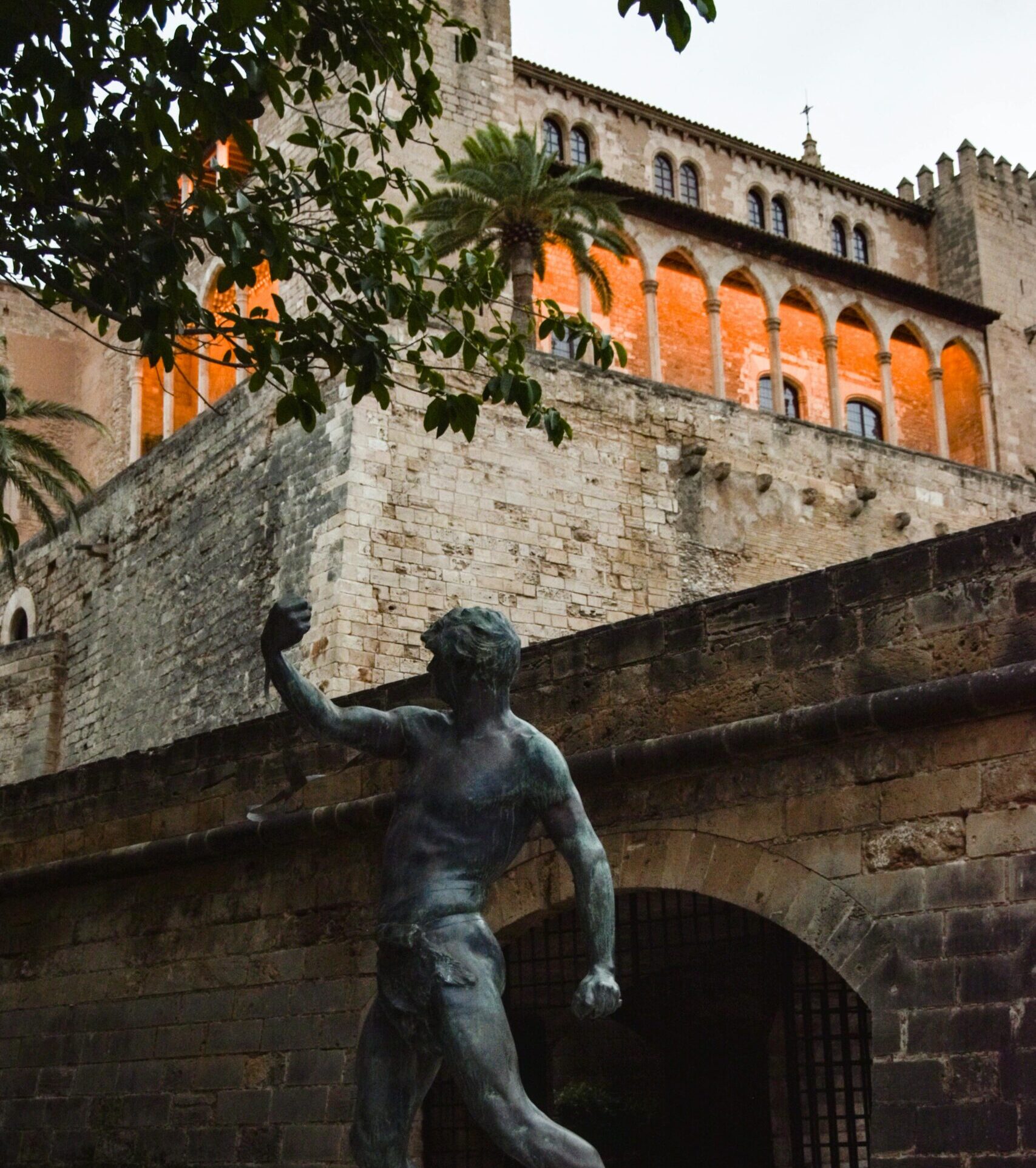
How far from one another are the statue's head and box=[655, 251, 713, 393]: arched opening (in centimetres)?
2751

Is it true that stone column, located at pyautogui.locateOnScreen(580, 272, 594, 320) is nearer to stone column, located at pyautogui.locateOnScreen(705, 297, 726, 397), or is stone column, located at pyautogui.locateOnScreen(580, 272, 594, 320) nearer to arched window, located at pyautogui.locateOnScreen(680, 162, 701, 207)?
stone column, located at pyautogui.locateOnScreen(705, 297, 726, 397)

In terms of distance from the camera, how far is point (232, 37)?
25.1 feet

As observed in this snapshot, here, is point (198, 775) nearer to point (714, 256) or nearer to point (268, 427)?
point (268, 427)

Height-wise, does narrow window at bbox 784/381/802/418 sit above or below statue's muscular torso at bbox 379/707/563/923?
above

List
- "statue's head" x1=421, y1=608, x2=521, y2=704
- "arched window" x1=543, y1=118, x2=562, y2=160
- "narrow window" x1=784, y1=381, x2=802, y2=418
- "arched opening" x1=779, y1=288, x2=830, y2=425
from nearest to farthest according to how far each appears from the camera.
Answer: "statue's head" x1=421, y1=608, x2=521, y2=704, "arched window" x1=543, y1=118, x2=562, y2=160, "arched opening" x1=779, y1=288, x2=830, y2=425, "narrow window" x1=784, y1=381, x2=802, y2=418

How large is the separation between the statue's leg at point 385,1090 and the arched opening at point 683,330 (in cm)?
2792

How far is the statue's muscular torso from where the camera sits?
4.65 metres

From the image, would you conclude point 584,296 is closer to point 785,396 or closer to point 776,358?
point 776,358

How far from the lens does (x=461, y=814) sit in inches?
186

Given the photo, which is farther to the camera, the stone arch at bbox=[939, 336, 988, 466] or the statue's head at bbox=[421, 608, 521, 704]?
the stone arch at bbox=[939, 336, 988, 466]

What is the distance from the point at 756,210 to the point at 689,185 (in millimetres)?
1597

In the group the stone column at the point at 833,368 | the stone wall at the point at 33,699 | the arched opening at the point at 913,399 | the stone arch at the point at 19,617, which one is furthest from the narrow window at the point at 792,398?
the stone wall at the point at 33,699

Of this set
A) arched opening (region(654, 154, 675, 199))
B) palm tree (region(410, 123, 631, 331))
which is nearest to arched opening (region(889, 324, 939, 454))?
arched opening (region(654, 154, 675, 199))

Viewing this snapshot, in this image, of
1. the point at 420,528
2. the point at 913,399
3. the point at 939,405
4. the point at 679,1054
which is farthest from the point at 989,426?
the point at 679,1054
